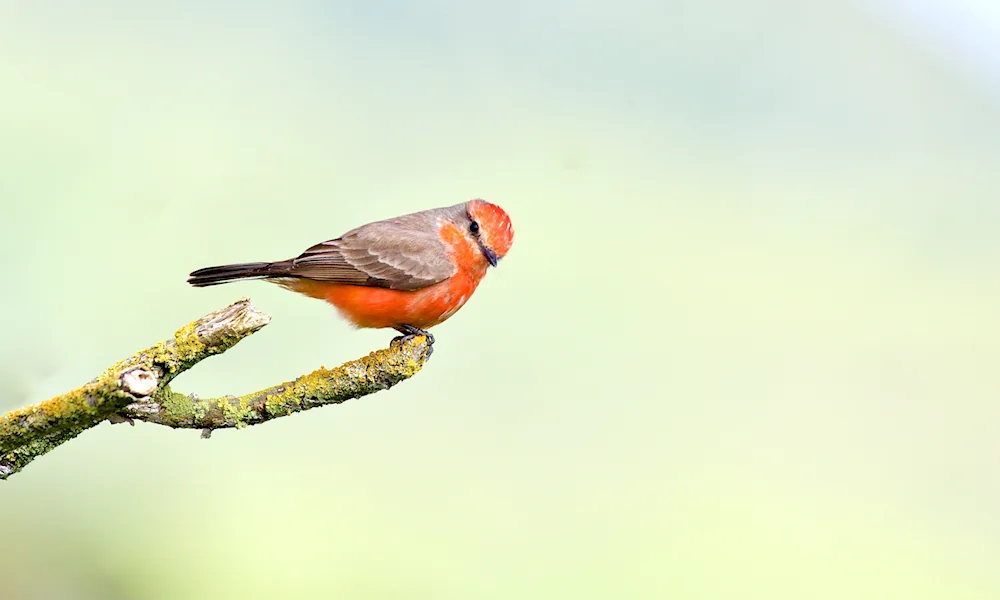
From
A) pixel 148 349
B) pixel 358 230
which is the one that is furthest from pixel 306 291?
pixel 148 349

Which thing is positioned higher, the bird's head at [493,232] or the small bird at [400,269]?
the bird's head at [493,232]

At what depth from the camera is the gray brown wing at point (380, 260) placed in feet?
17.8

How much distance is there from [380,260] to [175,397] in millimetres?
2553

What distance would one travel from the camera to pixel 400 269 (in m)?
5.48

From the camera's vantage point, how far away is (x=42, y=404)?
8.75 feet

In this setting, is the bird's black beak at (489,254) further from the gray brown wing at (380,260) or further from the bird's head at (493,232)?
the gray brown wing at (380,260)

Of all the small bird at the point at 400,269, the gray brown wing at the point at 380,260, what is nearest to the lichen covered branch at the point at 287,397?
the small bird at the point at 400,269

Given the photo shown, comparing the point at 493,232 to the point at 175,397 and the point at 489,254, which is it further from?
the point at 175,397

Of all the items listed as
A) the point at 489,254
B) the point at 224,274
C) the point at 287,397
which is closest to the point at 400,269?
the point at 489,254

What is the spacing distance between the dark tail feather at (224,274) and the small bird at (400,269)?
2 centimetres

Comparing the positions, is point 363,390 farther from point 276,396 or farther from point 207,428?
point 207,428

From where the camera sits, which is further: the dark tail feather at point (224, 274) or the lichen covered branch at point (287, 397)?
the dark tail feather at point (224, 274)

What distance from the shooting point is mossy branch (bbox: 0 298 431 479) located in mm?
2668

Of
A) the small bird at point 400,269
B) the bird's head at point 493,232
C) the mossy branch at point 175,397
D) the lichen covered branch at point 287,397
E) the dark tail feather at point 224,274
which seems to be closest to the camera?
the mossy branch at point 175,397
